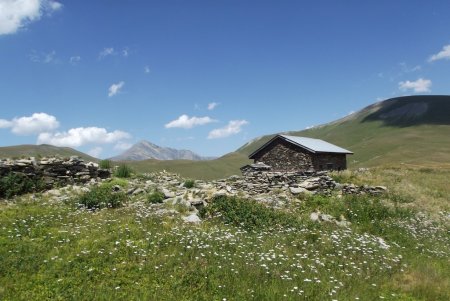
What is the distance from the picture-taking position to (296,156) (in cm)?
4381

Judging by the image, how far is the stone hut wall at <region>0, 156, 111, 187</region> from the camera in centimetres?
2055

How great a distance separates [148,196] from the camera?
19.3 metres

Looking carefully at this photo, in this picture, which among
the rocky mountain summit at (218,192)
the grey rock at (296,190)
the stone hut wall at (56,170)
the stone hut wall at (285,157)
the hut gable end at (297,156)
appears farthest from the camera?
the stone hut wall at (285,157)

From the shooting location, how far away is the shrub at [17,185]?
1912 cm

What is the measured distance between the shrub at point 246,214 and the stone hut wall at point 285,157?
25.9 m

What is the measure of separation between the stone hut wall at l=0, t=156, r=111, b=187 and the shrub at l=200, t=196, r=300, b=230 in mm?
10005

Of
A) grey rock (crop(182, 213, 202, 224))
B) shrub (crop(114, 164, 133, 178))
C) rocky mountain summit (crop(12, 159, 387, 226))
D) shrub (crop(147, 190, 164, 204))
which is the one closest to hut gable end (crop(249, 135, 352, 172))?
rocky mountain summit (crop(12, 159, 387, 226))

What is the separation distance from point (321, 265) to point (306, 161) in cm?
3234

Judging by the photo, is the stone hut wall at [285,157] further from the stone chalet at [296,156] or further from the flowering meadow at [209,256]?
the flowering meadow at [209,256]

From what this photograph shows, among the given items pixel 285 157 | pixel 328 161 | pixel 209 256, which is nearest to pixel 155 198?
pixel 209 256

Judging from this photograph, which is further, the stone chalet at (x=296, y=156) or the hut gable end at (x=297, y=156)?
the hut gable end at (x=297, y=156)

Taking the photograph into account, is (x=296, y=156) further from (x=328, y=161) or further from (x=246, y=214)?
(x=246, y=214)

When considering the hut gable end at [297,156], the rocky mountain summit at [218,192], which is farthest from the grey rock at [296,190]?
the hut gable end at [297,156]

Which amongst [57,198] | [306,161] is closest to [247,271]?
[57,198]
